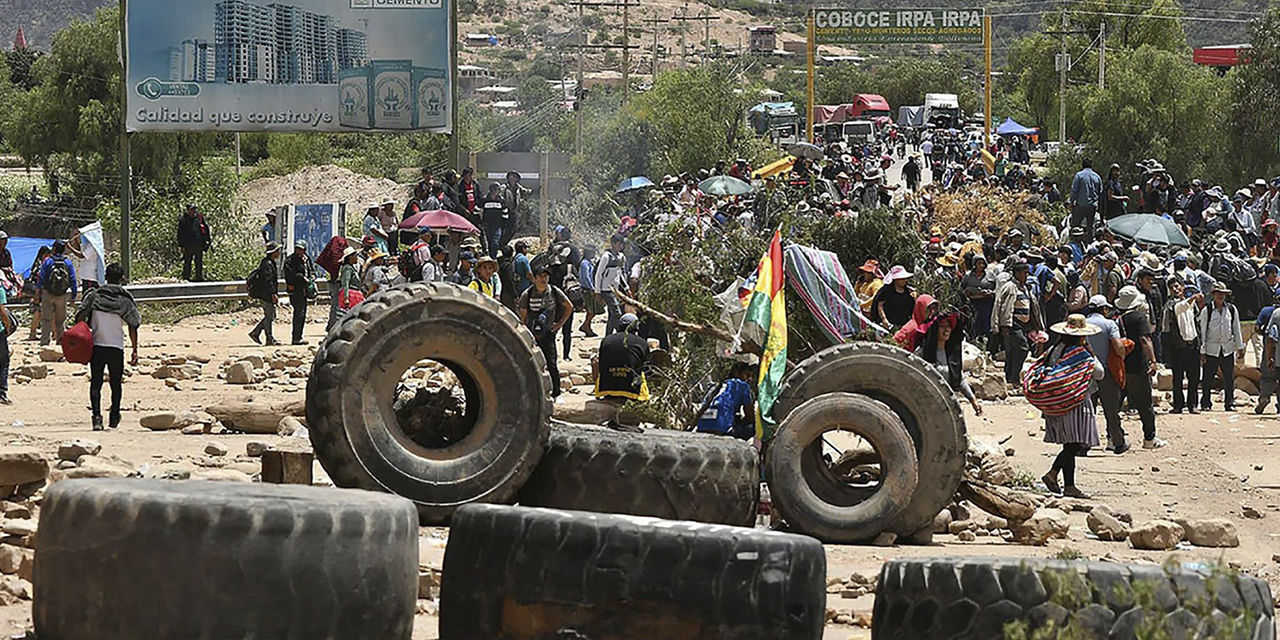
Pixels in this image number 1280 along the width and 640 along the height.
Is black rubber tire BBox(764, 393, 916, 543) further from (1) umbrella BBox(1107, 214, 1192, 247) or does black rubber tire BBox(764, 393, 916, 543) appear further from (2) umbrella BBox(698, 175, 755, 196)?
(2) umbrella BBox(698, 175, 755, 196)

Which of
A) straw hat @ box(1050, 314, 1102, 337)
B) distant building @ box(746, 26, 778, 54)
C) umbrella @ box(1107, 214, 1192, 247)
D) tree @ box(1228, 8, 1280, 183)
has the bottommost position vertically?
straw hat @ box(1050, 314, 1102, 337)

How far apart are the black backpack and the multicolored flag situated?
10872mm

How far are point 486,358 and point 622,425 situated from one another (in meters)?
3.08

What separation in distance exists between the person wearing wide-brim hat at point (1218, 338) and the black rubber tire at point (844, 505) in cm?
898

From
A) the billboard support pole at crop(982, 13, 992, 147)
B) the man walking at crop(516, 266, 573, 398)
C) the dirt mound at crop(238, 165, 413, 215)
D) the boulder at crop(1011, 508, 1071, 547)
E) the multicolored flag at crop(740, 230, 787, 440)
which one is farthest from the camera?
the billboard support pole at crop(982, 13, 992, 147)

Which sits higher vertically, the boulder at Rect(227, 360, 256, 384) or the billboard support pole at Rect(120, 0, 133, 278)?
the billboard support pole at Rect(120, 0, 133, 278)

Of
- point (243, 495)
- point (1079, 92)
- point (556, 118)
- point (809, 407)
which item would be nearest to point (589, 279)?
point (809, 407)

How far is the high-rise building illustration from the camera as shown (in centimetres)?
2855

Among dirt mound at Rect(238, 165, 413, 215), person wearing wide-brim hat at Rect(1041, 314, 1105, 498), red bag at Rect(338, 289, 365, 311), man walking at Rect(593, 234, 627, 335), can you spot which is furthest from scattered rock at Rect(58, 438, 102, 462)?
dirt mound at Rect(238, 165, 413, 215)

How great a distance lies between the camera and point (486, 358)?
36.3 feet

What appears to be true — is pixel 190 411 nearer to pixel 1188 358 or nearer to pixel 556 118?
pixel 1188 358

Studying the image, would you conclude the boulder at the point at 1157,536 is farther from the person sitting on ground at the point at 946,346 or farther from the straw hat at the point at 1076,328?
the person sitting on ground at the point at 946,346

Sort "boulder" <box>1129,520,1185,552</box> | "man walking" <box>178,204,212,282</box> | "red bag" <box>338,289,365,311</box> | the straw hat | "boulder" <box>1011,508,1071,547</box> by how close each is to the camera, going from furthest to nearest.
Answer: "man walking" <box>178,204,212,282</box> → "red bag" <box>338,289,365,311</box> → the straw hat → "boulder" <box>1011,508,1071,547</box> → "boulder" <box>1129,520,1185,552</box>

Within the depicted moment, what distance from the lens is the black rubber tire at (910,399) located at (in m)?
11.8
